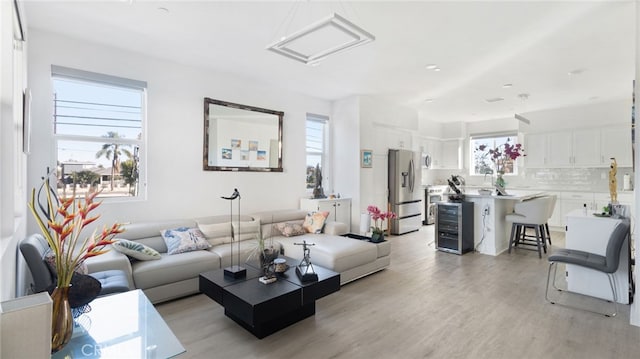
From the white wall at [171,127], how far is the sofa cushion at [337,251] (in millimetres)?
1268

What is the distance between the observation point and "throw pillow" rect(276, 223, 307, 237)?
14.6 feet

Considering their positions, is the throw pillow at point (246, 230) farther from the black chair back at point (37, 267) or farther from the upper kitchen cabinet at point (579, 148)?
the upper kitchen cabinet at point (579, 148)

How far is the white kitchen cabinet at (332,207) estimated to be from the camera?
534 centimetres

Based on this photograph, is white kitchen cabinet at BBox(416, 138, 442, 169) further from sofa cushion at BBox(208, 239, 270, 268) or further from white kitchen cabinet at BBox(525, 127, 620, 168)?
sofa cushion at BBox(208, 239, 270, 268)

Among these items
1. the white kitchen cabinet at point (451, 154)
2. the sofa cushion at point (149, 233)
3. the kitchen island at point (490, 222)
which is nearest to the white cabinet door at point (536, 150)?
the white kitchen cabinet at point (451, 154)

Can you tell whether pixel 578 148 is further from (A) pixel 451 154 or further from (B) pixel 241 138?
(B) pixel 241 138

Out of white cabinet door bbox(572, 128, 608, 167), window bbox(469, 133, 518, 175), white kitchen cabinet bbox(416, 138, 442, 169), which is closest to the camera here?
white cabinet door bbox(572, 128, 608, 167)

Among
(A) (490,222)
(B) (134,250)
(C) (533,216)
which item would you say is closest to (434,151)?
(A) (490,222)

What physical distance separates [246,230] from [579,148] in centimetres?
736

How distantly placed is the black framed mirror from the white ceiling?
1.79 ft

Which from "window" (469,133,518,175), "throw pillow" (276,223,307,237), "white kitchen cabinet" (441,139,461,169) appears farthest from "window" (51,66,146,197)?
"white kitchen cabinet" (441,139,461,169)

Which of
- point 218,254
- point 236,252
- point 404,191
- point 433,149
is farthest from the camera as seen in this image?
point 433,149

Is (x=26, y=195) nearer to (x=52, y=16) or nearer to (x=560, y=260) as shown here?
(x=52, y=16)

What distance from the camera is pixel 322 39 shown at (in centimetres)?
335
